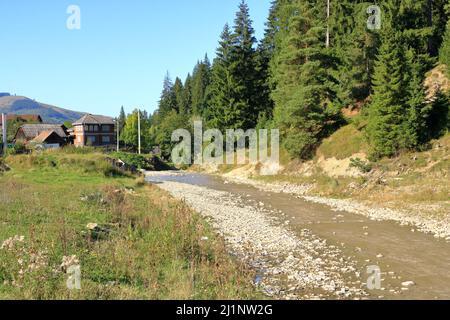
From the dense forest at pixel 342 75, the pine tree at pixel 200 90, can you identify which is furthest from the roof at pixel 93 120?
the dense forest at pixel 342 75

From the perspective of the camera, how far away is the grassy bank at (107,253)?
9.42 m

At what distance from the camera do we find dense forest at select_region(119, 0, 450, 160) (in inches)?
1256

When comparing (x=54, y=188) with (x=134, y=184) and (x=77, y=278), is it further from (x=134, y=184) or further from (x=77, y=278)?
(x=77, y=278)

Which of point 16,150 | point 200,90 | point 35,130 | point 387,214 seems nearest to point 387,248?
point 387,214

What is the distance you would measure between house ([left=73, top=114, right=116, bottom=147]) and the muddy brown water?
73.3m

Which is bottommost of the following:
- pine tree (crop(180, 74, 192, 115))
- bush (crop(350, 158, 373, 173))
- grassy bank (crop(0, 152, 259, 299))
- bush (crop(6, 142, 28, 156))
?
grassy bank (crop(0, 152, 259, 299))

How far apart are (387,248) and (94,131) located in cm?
8526

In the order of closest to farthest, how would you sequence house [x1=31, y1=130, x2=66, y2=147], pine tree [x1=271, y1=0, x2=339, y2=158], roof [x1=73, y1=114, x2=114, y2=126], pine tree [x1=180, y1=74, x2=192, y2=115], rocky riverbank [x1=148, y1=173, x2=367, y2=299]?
1. rocky riverbank [x1=148, y1=173, x2=367, y2=299]
2. pine tree [x1=271, y1=0, x2=339, y2=158]
3. house [x1=31, y1=130, x2=66, y2=147]
4. roof [x1=73, y1=114, x2=114, y2=126]
5. pine tree [x1=180, y1=74, x2=192, y2=115]

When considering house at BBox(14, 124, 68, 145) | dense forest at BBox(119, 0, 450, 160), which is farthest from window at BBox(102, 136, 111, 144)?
dense forest at BBox(119, 0, 450, 160)

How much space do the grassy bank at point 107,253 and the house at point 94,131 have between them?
7319 cm

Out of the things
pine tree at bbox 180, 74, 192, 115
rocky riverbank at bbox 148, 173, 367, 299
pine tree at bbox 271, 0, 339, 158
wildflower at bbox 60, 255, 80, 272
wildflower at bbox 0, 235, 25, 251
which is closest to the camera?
wildflower at bbox 60, 255, 80, 272

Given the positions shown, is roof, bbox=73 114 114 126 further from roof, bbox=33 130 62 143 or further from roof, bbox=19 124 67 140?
roof, bbox=33 130 62 143

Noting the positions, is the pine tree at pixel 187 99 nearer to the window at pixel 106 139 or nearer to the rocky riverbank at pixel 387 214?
the window at pixel 106 139

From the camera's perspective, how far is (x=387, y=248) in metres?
16.3
